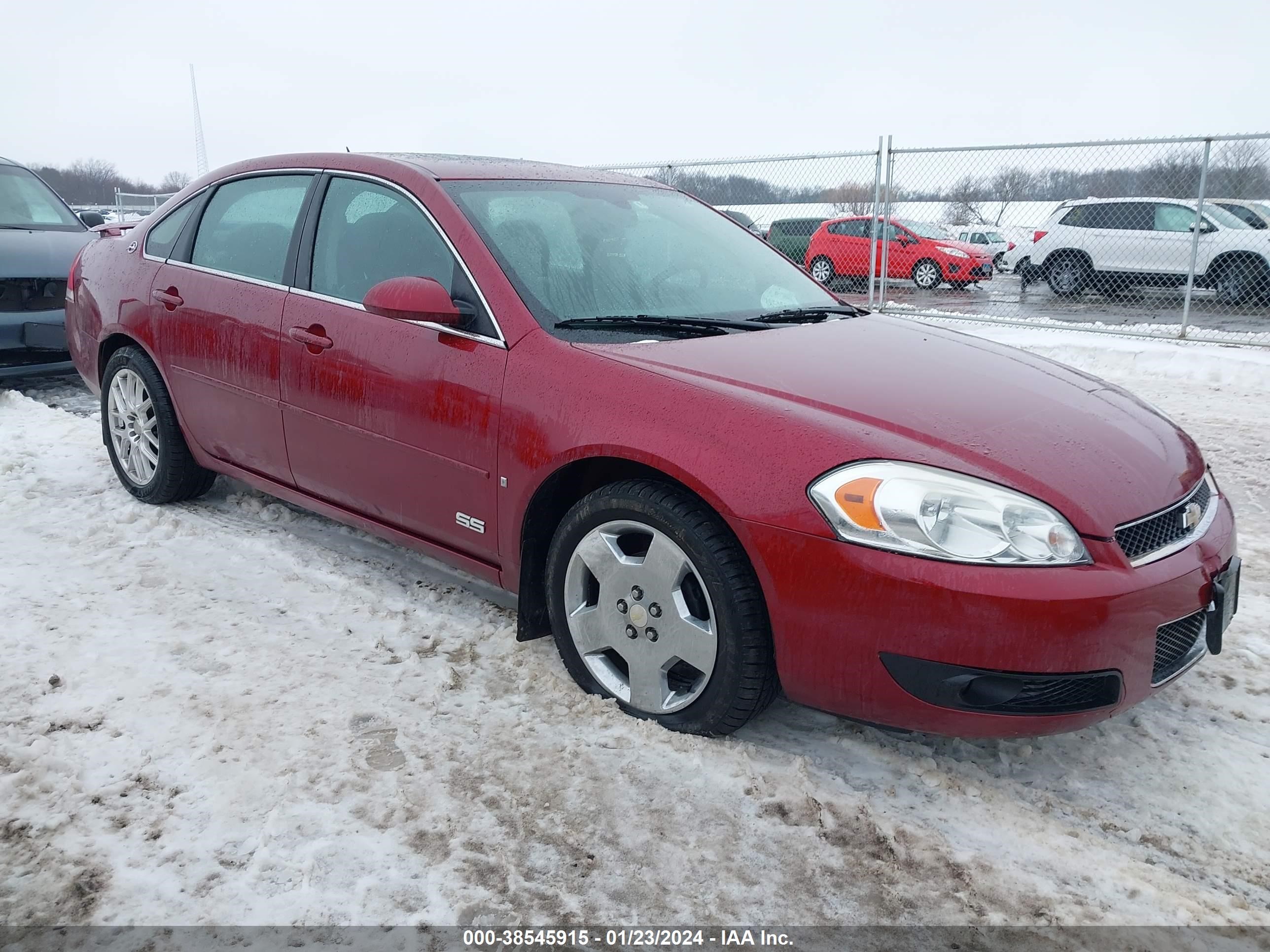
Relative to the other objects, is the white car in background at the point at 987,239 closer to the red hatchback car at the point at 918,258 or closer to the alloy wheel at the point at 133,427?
the red hatchback car at the point at 918,258

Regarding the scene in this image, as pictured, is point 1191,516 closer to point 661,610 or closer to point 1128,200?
point 661,610

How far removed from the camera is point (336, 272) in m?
3.57

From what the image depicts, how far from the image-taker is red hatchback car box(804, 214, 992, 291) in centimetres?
1589

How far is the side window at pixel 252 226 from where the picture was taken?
12.6 feet

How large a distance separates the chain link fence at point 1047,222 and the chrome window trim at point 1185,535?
7269mm

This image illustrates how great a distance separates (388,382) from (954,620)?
192 centimetres

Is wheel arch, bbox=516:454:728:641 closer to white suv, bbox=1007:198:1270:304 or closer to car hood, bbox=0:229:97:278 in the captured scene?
car hood, bbox=0:229:97:278

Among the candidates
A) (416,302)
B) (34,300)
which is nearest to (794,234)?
(34,300)

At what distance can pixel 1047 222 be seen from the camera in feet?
47.3

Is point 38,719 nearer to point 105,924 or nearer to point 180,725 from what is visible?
point 180,725

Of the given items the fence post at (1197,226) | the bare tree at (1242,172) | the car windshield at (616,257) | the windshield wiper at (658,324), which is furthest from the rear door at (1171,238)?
the windshield wiper at (658,324)

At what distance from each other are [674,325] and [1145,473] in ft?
4.51

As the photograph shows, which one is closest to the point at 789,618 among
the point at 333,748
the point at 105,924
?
the point at 333,748

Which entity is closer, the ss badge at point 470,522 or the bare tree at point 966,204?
the ss badge at point 470,522
